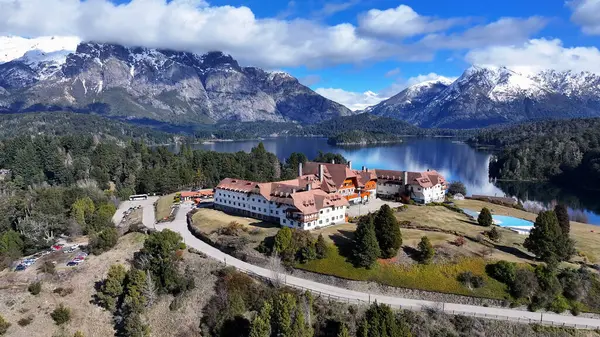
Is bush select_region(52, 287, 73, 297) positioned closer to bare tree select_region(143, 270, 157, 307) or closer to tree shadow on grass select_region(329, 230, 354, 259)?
bare tree select_region(143, 270, 157, 307)

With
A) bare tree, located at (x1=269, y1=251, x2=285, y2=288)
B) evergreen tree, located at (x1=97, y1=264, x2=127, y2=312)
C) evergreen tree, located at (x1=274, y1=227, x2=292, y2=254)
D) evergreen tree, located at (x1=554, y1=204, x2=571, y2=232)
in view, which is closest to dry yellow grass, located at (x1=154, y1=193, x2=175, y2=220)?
evergreen tree, located at (x1=97, y1=264, x2=127, y2=312)

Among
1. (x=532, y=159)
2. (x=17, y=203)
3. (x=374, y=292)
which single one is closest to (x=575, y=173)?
(x=532, y=159)

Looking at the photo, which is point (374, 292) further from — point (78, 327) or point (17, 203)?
point (17, 203)

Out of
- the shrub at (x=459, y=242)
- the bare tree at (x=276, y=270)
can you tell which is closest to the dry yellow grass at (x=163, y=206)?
the bare tree at (x=276, y=270)

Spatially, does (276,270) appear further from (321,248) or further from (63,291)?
(63,291)

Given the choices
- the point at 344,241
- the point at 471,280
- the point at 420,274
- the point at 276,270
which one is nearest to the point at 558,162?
the point at 471,280

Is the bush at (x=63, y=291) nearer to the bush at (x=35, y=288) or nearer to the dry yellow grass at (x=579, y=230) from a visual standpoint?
the bush at (x=35, y=288)

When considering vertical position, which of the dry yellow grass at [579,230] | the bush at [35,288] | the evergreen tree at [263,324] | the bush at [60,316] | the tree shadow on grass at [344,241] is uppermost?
the tree shadow on grass at [344,241]
